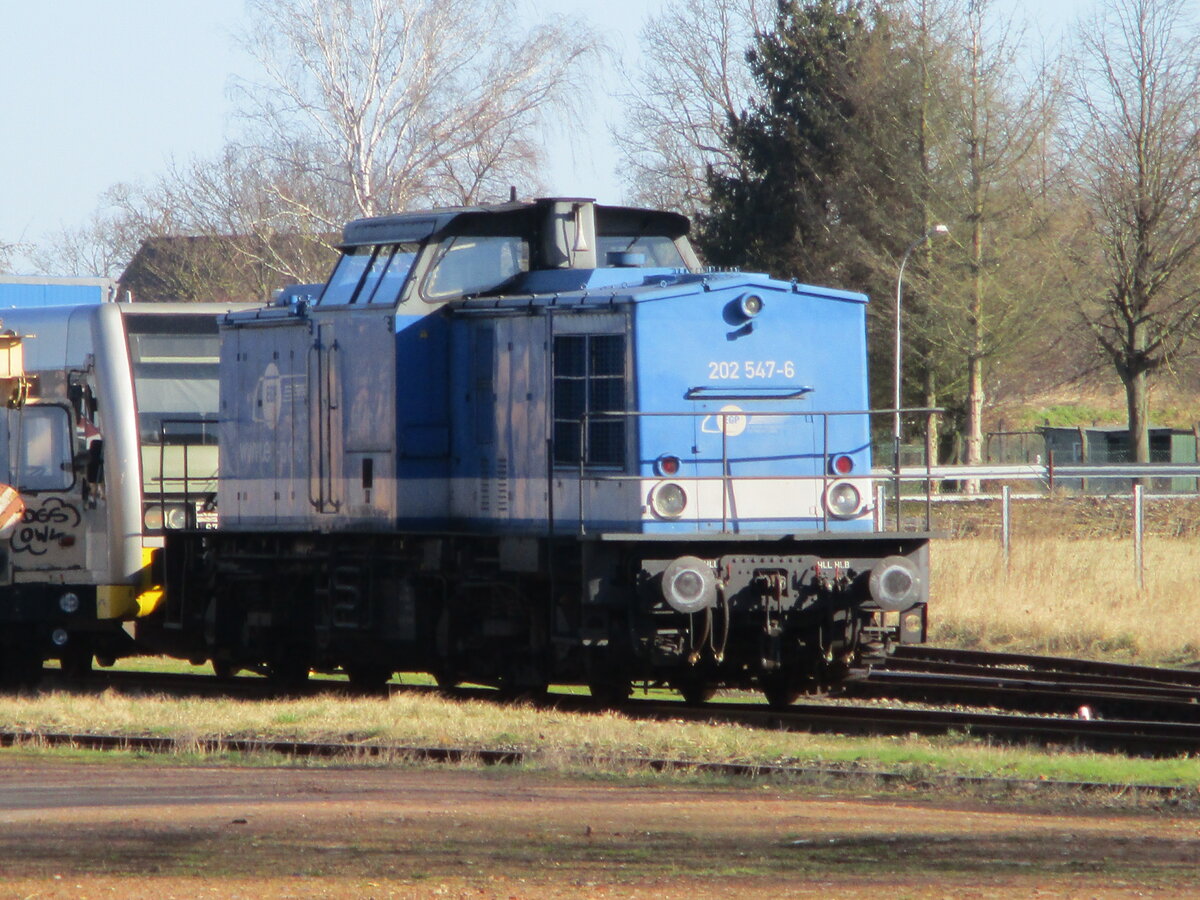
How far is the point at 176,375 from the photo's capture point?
14906mm

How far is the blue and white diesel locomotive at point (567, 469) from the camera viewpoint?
1152cm

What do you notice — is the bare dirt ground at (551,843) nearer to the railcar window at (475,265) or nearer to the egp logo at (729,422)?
the egp logo at (729,422)

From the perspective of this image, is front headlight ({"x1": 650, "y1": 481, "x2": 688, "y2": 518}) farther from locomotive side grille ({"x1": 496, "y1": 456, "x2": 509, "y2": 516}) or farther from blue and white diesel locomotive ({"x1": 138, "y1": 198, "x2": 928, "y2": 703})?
locomotive side grille ({"x1": 496, "y1": 456, "x2": 509, "y2": 516})

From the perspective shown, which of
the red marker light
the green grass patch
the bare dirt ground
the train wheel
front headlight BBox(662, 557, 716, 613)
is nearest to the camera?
the bare dirt ground

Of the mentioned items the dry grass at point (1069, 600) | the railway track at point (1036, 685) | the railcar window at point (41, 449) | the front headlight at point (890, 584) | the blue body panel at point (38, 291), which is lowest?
the railway track at point (1036, 685)

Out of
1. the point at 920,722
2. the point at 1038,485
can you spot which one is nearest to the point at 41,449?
the point at 920,722

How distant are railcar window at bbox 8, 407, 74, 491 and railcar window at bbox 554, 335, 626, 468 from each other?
4.97m

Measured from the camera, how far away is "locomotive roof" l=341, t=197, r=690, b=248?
41.4ft

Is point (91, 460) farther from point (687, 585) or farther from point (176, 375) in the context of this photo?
point (687, 585)

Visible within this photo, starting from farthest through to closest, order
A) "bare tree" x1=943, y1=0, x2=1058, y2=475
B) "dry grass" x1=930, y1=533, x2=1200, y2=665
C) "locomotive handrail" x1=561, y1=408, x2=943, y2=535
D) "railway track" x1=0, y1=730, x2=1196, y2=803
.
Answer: "bare tree" x1=943, y1=0, x2=1058, y2=475
"dry grass" x1=930, y1=533, x2=1200, y2=665
"locomotive handrail" x1=561, y1=408, x2=943, y2=535
"railway track" x1=0, y1=730, x2=1196, y2=803

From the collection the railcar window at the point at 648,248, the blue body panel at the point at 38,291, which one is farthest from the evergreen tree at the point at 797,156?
the railcar window at the point at 648,248

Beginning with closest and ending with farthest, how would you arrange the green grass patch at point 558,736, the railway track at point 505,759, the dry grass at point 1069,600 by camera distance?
the railway track at point 505,759 < the green grass patch at point 558,736 < the dry grass at point 1069,600

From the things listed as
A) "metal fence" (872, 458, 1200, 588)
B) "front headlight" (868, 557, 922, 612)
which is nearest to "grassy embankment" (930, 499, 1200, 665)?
"metal fence" (872, 458, 1200, 588)

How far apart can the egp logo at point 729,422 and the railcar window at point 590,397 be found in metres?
0.63
